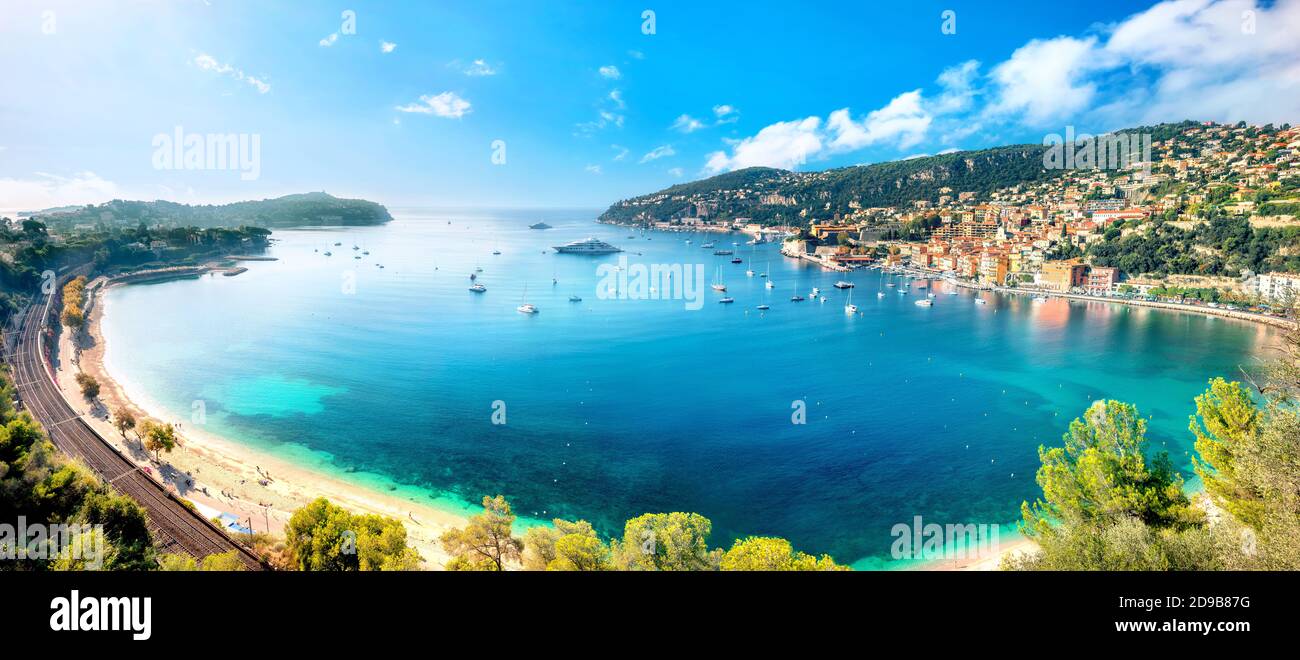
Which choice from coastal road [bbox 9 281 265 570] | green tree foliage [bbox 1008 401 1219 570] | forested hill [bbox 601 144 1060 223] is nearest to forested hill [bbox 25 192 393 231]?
forested hill [bbox 601 144 1060 223]

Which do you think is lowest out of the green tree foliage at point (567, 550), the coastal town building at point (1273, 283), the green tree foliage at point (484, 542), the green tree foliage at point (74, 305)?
the green tree foliage at point (484, 542)

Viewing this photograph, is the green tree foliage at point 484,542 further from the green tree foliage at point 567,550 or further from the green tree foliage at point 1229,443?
the green tree foliage at point 1229,443

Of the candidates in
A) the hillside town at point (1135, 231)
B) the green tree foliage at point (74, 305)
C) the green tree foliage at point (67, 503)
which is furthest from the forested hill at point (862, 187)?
the green tree foliage at point (67, 503)

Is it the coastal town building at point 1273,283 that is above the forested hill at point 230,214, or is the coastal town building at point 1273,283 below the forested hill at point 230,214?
below

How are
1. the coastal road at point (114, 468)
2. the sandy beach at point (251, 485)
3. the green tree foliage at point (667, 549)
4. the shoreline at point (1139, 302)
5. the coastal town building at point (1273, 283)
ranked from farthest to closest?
the coastal town building at point (1273, 283), the shoreline at point (1139, 302), the sandy beach at point (251, 485), the coastal road at point (114, 468), the green tree foliage at point (667, 549)

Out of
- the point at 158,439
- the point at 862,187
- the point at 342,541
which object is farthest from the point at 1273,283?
the point at 862,187

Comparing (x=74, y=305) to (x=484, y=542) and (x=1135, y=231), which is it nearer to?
(x=484, y=542)
